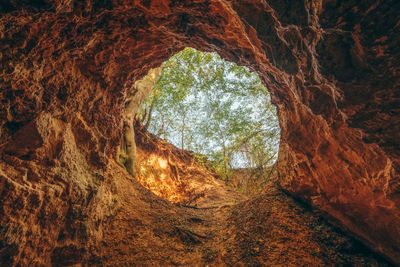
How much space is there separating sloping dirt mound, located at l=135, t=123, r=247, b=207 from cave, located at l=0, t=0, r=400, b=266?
13.5 feet

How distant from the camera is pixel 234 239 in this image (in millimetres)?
3848

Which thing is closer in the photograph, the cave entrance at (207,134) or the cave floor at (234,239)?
the cave floor at (234,239)

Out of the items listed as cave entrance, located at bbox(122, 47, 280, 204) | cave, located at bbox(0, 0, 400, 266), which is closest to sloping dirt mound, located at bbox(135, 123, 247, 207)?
cave entrance, located at bbox(122, 47, 280, 204)

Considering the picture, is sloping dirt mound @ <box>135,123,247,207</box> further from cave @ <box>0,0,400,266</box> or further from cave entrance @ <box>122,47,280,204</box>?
cave @ <box>0,0,400,266</box>

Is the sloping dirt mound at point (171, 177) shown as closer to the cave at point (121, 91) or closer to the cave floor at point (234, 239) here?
the cave floor at point (234, 239)

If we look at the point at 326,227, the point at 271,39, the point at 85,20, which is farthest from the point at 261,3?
the point at 326,227

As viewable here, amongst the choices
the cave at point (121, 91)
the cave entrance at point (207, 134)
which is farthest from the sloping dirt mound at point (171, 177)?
the cave at point (121, 91)

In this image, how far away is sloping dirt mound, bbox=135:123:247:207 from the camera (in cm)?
819

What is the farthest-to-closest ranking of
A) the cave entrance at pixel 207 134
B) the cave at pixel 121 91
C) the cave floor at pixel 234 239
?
the cave entrance at pixel 207 134
the cave floor at pixel 234 239
the cave at pixel 121 91

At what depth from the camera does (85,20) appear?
249 centimetres

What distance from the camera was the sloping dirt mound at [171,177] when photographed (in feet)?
26.9

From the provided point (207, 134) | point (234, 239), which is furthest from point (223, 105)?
point (234, 239)

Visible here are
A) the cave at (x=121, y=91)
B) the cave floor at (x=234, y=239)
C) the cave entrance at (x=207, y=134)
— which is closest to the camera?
the cave at (x=121, y=91)

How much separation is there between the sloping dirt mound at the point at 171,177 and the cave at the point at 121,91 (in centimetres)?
413
